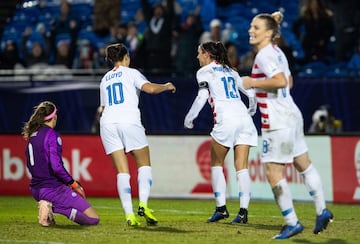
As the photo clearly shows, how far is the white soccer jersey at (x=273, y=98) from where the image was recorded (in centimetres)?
996

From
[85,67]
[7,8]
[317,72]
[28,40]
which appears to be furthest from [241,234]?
[7,8]

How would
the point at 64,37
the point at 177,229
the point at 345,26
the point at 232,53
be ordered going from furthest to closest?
1. the point at 64,37
2. the point at 345,26
3. the point at 232,53
4. the point at 177,229

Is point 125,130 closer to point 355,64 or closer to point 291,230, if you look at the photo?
point 291,230

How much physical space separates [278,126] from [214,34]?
11.2m

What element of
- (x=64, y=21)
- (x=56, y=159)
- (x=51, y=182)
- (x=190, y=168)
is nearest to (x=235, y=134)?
(x=56, y=159)

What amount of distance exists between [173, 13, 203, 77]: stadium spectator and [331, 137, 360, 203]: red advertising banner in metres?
5.12

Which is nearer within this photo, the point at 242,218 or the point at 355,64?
the point at 242,218

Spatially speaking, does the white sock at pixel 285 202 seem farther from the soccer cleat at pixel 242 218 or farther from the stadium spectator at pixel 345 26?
the stadium spectator at pixel 345 26

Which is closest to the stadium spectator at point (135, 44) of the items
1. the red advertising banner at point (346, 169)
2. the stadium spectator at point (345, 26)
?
the stadium spectator at point (345, 26)

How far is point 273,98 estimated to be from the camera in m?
10.0

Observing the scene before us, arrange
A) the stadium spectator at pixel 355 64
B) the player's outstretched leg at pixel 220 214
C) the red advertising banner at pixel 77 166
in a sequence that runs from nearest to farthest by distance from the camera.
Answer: the player's outstretched leg at pixel 220 214
the red advertising banner at pixel 77 166
the stadium spectator at pixel 355 64

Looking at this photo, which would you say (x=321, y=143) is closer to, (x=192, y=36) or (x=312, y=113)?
(x=312, y=113)

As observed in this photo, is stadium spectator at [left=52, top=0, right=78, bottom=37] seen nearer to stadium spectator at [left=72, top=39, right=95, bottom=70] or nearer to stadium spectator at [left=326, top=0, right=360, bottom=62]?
stadium spectator at [left=72, top=39, right=95, bottom=70]

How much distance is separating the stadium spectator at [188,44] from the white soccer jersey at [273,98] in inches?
433
